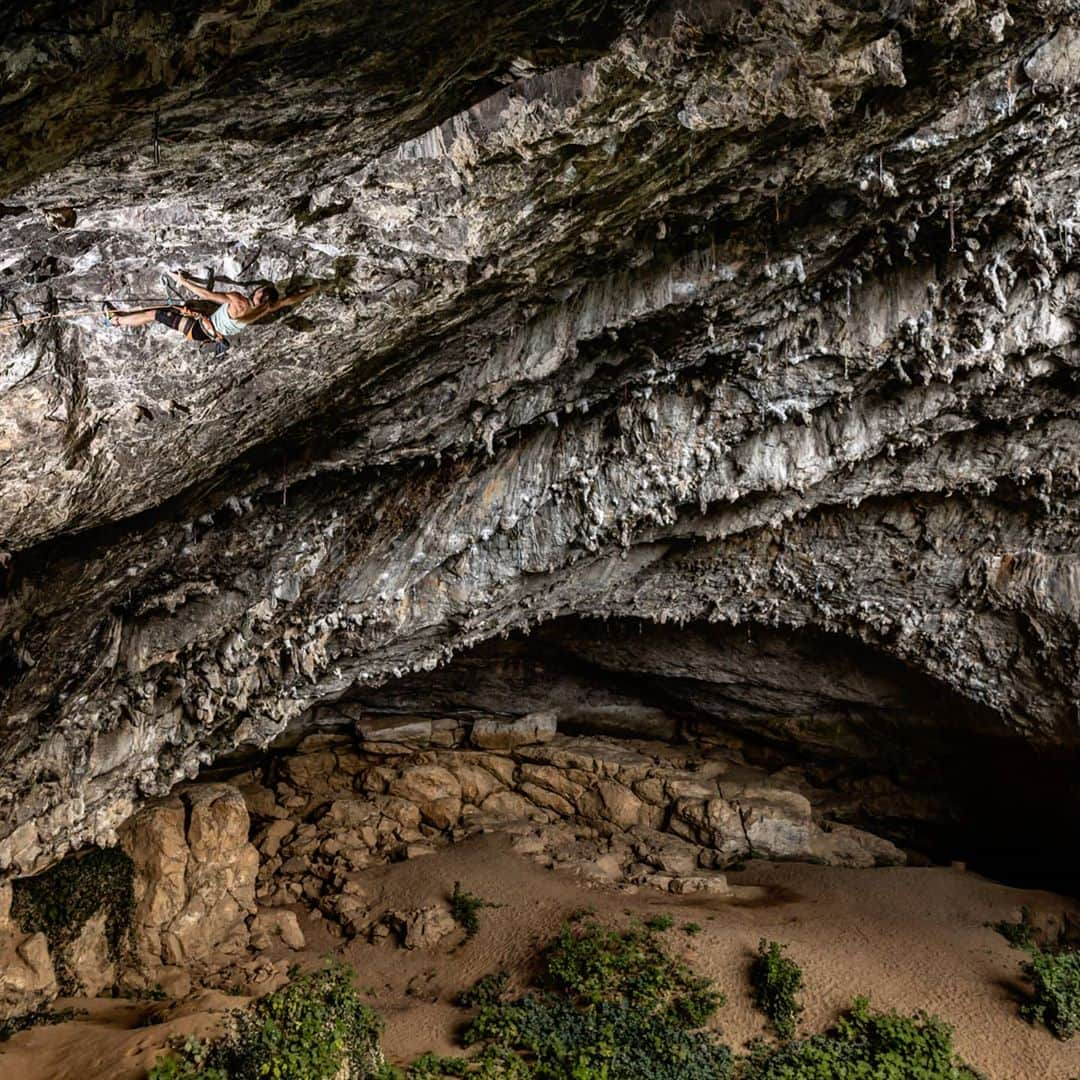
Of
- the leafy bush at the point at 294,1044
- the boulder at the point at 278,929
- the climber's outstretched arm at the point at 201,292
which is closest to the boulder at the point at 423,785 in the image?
the boulder at the point at 278,929

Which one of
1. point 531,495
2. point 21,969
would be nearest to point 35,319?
point 531,495

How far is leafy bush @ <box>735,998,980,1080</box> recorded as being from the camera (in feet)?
35.7

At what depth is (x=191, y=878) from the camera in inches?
575

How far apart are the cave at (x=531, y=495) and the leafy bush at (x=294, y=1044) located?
0.43 meters

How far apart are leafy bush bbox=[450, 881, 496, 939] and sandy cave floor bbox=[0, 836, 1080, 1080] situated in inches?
7.5

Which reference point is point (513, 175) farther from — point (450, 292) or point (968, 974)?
point (968, 974)

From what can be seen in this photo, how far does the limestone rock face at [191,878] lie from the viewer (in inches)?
552

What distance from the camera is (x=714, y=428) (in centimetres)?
1114

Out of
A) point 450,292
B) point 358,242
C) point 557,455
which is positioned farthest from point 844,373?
point 358,242

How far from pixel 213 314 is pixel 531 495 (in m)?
6.16

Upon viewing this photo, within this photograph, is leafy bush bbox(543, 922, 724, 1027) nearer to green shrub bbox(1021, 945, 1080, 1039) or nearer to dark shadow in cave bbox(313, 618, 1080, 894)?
green shrub bbox(1021, 945, 1080, 1039)

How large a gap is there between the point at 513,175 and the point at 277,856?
46.6 ft

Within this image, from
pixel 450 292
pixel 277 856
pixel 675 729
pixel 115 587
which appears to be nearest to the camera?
pixel 450 292

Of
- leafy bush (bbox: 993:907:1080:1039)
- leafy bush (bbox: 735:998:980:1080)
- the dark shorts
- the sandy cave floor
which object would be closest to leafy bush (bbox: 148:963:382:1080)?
the sandy cave floor
